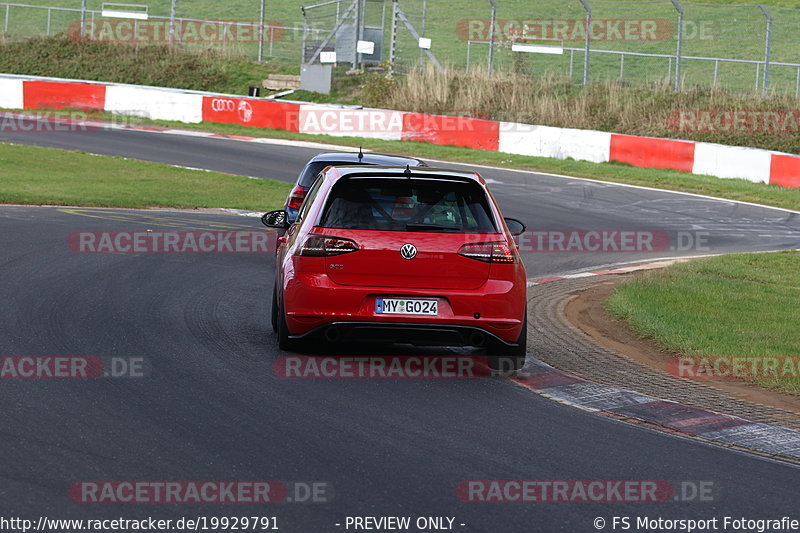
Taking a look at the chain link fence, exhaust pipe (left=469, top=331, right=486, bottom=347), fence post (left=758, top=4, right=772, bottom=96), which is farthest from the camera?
the chain link fence

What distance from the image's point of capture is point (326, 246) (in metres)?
9.23

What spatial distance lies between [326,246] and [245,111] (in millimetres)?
28009

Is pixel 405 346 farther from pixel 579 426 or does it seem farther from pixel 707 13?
pixel 707 13

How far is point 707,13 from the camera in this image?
64.6 metres

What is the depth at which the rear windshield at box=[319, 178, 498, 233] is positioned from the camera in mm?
9328

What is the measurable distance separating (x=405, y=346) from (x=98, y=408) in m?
3.53

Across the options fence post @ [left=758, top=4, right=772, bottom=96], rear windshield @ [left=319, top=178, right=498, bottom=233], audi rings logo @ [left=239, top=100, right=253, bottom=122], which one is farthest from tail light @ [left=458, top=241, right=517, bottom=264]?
audi rings logo @ [left=239, top=100, right=253, bottom=122]

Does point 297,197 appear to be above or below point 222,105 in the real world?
below

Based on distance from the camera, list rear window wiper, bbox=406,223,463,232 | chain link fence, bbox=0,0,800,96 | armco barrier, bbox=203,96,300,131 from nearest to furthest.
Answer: rear window wiper, bbox=406,223,463,232 < armco barrier, bbox=203,96,300,131 < chain link fence, bbox=0,0,800,96

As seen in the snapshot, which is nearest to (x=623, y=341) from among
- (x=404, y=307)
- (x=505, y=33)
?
(x=404, y=307)

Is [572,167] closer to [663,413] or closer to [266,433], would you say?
[663,413]

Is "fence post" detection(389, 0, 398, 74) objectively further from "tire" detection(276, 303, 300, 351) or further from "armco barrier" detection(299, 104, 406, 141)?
"tire" detection(276, 303, 300, 351)

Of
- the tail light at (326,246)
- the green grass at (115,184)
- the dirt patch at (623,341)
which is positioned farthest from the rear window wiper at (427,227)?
the green grass at (115,184)

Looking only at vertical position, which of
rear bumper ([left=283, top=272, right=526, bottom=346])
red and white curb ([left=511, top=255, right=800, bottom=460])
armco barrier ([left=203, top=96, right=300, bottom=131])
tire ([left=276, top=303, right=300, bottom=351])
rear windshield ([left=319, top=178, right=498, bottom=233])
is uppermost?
armco barrier ([left=203, top=96, right=300, bottom=131])
